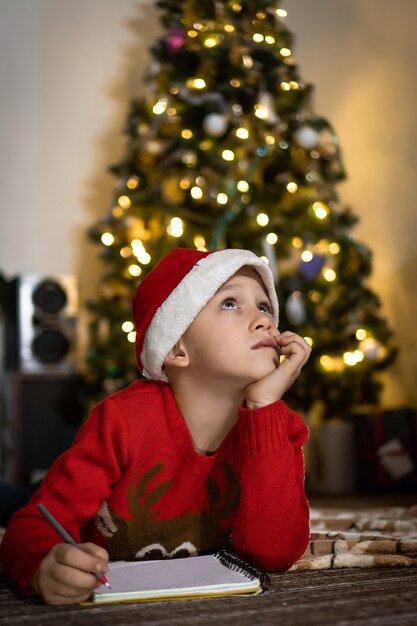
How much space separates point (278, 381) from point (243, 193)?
6.95 feet

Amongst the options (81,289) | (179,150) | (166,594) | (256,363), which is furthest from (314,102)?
(166,594)

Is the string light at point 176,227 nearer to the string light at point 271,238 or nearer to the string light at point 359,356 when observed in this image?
the string light at point 271,238

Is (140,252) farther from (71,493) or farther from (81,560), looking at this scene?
(81,560)

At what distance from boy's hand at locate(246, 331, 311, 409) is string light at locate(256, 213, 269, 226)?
80.0 inches

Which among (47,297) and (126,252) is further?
(47,297)

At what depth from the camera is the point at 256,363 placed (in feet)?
3.64

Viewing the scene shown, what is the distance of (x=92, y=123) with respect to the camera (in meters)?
3.99

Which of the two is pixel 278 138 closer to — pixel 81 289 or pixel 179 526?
pixel 81 289

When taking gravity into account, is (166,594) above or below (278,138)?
below

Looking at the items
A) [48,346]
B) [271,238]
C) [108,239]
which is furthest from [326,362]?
[48,346]

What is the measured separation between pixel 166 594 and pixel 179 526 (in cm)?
23

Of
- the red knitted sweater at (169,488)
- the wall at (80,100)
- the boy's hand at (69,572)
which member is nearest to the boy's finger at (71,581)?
the boy's hand at (69,572)

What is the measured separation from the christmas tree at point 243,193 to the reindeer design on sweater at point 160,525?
193 cm

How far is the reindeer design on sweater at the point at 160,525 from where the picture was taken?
3.67 feet
